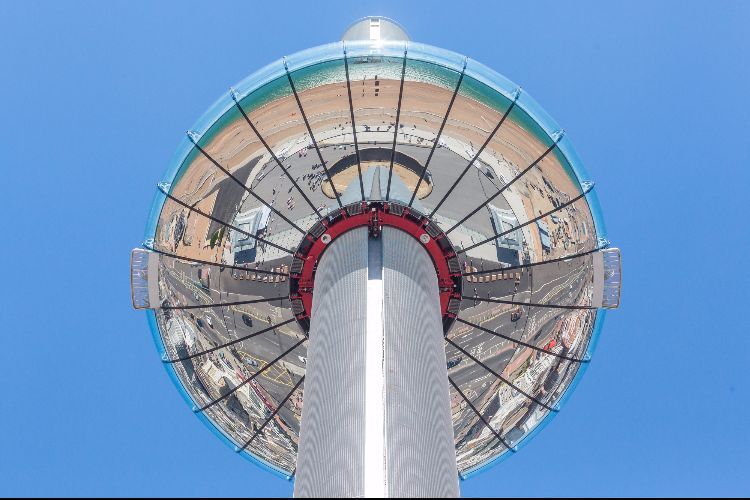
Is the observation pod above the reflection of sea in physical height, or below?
below

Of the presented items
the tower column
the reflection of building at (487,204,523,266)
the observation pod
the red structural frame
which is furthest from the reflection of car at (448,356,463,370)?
the tower column

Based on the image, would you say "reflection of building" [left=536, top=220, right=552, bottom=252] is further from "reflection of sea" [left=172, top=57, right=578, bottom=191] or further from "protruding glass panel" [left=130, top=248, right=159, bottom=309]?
"protruding glass panel" [left=130, top=248, right=159, bottom=309]

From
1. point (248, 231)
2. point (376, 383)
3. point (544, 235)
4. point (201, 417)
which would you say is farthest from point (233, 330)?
point (376, 383)

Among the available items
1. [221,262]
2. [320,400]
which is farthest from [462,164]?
[320,400]

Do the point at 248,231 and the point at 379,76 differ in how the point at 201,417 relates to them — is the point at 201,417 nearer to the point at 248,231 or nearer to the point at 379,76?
the point at 248,231

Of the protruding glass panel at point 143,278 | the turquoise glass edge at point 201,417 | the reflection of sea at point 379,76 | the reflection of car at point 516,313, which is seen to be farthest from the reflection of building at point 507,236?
the turquoise glass edge at point 201,417
